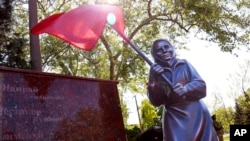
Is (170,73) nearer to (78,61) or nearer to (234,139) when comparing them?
(234,139)

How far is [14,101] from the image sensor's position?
4.54m

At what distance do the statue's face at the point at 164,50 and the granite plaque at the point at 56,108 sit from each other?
877 millimetres

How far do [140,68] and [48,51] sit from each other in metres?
3.65

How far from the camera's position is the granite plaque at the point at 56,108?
14.8 ft

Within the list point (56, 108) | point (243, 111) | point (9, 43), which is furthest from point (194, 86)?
point (243, 111)

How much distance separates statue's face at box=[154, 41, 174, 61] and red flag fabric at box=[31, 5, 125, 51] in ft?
3.04

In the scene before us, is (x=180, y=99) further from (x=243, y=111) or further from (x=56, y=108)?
(x=243, y=111)

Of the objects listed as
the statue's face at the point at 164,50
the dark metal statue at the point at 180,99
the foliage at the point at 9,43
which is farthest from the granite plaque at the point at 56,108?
the foliage at the point at 9,43

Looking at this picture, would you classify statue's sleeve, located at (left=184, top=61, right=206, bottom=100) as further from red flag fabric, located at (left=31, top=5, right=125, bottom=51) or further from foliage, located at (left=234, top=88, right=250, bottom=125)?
foliage, located at (left=234, top=88, right=250, bottom=125)

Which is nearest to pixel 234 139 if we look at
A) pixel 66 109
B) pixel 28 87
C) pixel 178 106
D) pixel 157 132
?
pixel 157 132

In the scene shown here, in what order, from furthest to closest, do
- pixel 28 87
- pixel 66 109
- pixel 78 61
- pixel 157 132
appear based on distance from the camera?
pixel 78 61 < pixel 157 132 < pixel 66 109 < pixel 28 87

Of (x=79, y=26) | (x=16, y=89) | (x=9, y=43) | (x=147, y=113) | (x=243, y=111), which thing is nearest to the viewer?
(x=16, y=89)

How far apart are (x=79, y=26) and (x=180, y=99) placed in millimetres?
1791

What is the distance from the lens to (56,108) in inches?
197
